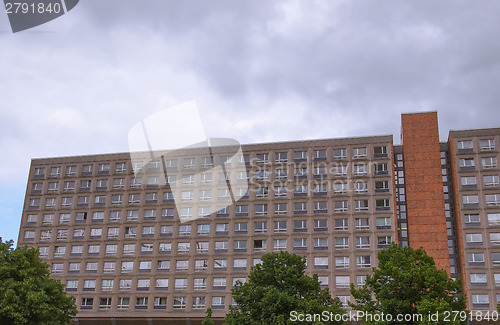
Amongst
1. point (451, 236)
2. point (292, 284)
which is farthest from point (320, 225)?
point (292, 284)

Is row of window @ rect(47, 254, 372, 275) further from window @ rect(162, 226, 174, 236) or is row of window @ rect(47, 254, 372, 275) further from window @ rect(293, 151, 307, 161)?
window @ rect(293, 151, 307, 161)

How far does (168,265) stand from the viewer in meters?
74.2

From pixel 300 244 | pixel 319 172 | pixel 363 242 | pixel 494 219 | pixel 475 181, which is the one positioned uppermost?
pixel 319 172

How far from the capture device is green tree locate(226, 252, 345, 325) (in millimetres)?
39000

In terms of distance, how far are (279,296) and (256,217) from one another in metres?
34.3

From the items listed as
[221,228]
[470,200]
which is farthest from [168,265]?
[470,200]

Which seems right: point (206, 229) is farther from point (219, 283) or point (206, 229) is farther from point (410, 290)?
point (410, 290)

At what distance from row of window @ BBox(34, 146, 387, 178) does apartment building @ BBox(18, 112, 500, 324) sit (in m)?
0.21

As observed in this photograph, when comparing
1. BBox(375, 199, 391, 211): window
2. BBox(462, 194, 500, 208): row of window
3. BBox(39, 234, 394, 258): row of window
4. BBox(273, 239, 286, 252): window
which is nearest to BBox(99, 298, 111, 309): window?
BBox(39, 234, 394, 258): row of window

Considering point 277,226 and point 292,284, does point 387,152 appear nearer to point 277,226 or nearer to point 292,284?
point 277,226

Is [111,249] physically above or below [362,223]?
below

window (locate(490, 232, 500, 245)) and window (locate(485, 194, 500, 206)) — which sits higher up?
window (locate(485, 194, 500, 206))

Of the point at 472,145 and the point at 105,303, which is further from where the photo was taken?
the point at 105,303

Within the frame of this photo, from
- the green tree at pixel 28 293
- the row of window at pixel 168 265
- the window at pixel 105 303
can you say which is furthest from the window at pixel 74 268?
Answer: the green tree at pixel 28 293
